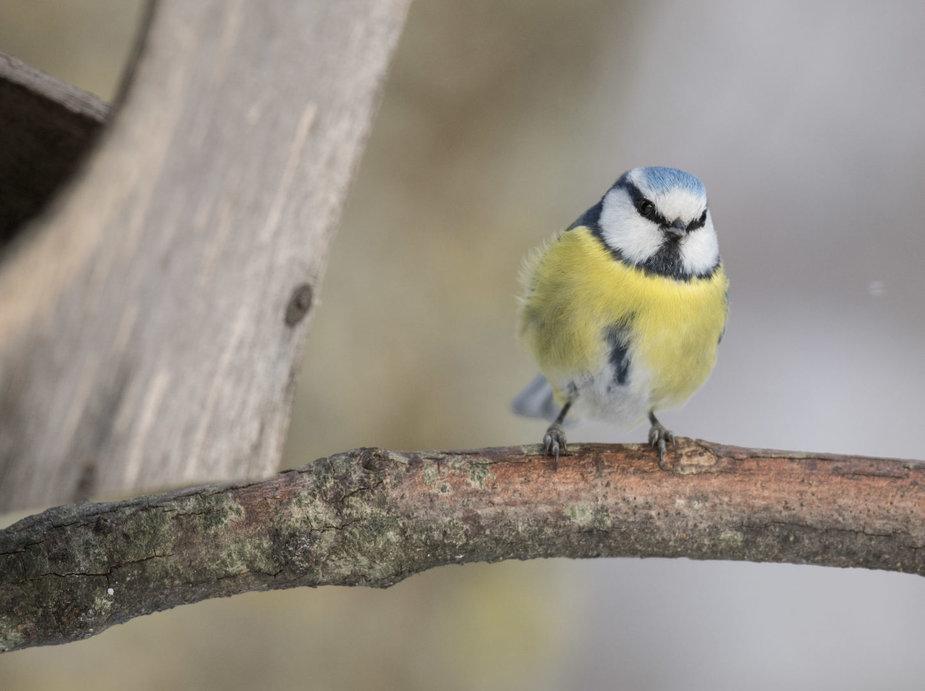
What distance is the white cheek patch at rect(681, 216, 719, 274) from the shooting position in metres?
1.58

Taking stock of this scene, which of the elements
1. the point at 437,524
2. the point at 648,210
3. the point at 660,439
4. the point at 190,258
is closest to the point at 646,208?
the point at 648,210

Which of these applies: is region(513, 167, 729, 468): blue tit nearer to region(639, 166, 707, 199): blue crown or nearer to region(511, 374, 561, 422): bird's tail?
region(639, 166, 707, 199): blue crown

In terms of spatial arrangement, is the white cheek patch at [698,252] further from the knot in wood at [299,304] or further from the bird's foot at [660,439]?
the knot in wood at [299,304]

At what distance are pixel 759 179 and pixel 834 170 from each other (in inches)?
9.3

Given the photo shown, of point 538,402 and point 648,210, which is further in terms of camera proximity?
point 538,402

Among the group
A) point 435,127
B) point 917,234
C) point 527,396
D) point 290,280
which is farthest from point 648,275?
point 917,234

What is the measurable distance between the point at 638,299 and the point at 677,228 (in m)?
0.14

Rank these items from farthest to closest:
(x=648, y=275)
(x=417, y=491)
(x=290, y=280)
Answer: (x=648, y=275), (x=417, y=491), (x=290, y=280)

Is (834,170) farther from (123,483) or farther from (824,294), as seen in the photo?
(123,483)

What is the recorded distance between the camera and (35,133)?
1121mm

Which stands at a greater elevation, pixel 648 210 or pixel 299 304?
pixel 648 210

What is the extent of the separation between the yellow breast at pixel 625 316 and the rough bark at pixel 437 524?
26cm

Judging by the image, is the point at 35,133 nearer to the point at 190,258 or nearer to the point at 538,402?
the point at 190,258

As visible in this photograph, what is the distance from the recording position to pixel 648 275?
1564 millimetres
